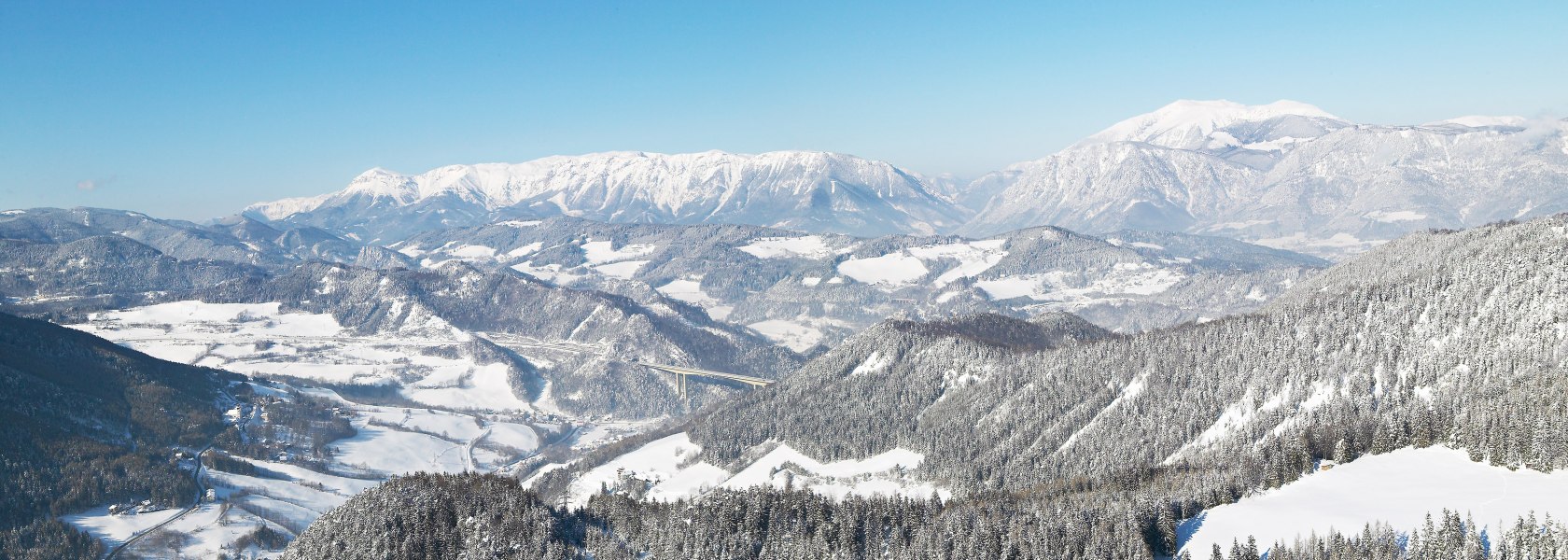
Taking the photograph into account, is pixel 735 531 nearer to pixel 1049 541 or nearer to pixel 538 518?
pixel 538 518

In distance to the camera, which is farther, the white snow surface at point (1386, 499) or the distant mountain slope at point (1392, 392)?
the distant mountain slope at point (1392, 392)

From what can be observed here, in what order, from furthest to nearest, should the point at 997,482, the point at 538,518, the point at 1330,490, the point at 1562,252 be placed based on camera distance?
the point at 997,482, the point at 1562,252, the point at 538,518, the point at 1330,490

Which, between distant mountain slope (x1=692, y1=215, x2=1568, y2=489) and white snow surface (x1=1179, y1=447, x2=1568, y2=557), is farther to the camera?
distant mountain slope (x1=692, y1=215, x2=1568, y2=489)

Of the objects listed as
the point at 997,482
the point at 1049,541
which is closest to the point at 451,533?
the point at 1049,541

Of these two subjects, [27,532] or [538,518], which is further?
[27,532]

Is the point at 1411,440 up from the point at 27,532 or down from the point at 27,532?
up

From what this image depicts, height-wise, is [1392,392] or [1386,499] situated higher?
[1392,392]

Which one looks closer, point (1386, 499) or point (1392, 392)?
point (1386, 499)

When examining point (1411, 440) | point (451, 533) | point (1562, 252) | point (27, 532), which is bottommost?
point (27, 532)
